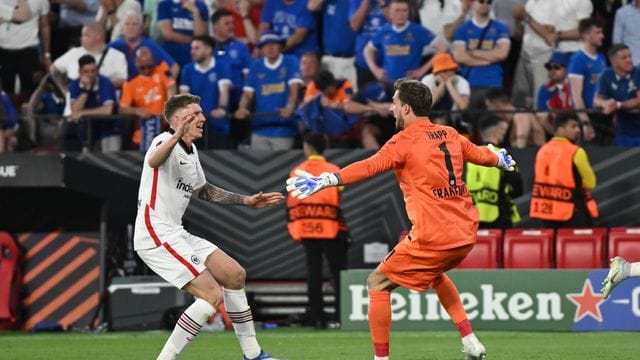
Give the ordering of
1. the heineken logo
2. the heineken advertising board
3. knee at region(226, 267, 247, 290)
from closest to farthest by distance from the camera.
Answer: knee at region(226, 267, 247, 290)
the heineken advertising board
the heineken logo

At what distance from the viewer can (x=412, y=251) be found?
1005cm

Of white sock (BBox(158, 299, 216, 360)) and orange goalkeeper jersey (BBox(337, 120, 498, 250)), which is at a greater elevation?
orange goalkeeper jersey (BBox(337, 120, 498, 250))

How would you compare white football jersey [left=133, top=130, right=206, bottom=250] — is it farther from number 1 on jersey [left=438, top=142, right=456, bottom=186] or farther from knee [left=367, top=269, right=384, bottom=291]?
number 1 on jersey [left=438, top=142, right=456, bottom=186]

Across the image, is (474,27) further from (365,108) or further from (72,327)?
(72,327)

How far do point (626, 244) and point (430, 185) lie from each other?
21.6 feet

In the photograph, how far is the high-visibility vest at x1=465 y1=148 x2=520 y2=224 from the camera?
52.9ft

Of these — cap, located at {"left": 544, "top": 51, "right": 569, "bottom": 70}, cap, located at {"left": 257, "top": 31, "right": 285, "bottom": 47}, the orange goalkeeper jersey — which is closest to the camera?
the orange goalkeeper jersey

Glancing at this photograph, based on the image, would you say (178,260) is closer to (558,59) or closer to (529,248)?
(529,248)

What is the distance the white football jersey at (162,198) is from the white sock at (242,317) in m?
0.68

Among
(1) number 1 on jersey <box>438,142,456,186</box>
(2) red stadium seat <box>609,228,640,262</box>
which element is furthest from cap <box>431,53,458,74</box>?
(1) number 1 on jersey <box>438,142,456,186</box>

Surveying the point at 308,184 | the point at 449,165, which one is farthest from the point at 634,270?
the point at 308,184

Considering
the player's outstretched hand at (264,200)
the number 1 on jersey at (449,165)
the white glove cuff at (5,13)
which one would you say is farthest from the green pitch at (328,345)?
the white glove cuff at (5,13)

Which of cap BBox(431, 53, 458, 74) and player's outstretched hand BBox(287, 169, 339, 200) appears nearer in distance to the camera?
player's outstretched hand BBox(287, 169, 339, 200)

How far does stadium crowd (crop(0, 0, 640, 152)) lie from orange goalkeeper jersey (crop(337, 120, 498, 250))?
6.63m
